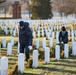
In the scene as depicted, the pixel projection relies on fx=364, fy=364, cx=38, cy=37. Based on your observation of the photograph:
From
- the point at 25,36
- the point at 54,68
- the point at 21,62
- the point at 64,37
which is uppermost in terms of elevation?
the point at 25,36

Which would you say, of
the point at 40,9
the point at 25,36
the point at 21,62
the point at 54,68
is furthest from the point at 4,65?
the point at 40,9

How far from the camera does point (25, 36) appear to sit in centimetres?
1271

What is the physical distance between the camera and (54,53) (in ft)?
47.2

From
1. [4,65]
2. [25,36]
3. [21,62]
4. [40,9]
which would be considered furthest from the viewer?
[40,9]

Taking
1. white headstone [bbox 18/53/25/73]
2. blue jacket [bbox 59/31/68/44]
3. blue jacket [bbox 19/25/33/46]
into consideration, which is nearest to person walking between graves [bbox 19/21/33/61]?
blue jacket [bbox 19/25/33/46]

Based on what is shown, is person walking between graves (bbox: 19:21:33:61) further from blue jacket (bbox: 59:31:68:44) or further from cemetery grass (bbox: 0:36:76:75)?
blue jacket (bbox: 59:31:68:44)

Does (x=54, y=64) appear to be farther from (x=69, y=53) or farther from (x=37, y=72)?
(x=69, y=53)

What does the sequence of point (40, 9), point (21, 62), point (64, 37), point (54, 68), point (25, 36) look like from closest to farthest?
point (21, 62) → point (54, 68) → point (25, 36) → point (64, 37) → point (40, 9)

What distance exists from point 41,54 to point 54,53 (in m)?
0.54

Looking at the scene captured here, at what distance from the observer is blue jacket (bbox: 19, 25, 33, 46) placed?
1244 cm

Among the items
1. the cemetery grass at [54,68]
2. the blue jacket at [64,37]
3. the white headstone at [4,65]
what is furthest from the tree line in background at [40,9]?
the white headstone at [4,65]

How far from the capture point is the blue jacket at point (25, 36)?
40.8ft

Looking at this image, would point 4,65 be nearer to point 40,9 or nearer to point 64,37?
point 64,37

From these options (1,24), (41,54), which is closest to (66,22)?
(1,24)
